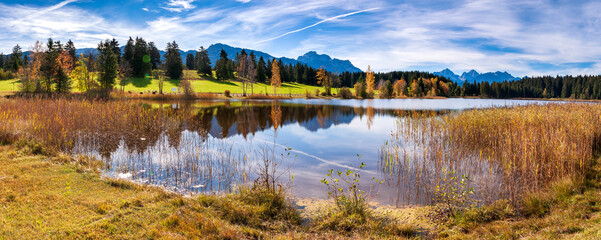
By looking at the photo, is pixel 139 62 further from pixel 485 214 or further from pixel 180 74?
pixel 485 214

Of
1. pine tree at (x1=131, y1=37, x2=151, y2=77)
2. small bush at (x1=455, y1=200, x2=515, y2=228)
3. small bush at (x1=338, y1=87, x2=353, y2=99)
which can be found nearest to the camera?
small bush at (x1=455, y1=200, x2=515, y2=228)

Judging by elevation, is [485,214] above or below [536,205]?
below

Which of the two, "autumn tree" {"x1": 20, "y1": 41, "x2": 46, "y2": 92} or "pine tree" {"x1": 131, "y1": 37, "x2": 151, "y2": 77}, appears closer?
"autumn tree" {"x1": 20, "y1": 41, "x2": 46, "y2": 92}

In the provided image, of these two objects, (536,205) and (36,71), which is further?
(36,71)

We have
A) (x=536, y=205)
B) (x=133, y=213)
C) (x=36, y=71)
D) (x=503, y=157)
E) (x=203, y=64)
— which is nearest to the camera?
(x=133, y=213)

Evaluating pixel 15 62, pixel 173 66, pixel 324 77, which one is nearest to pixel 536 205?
pixel 173 66

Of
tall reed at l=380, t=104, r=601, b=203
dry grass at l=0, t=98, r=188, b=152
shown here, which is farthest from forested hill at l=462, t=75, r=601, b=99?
dry grass at l=0, t=98, r=188, b=152

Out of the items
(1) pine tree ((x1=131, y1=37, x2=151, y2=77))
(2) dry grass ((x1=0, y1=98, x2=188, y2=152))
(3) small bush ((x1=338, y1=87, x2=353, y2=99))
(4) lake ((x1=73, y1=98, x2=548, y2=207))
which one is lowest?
(4) lake ((x1=73, y1=98, x2=548, y2=207))

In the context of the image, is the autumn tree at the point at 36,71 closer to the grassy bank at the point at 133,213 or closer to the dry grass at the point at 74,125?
the dry grass at the point at 74,125

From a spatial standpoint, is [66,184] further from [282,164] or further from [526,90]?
[526,90]

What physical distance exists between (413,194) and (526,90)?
147 metres

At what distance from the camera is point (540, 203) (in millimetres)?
6523

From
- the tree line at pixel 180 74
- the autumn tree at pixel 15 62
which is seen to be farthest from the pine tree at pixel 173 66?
the autumn tree at pixel 15 62

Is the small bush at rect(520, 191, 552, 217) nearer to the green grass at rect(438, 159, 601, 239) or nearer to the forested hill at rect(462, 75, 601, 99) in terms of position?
the green grass at rect(438, 159, 601, 239)
